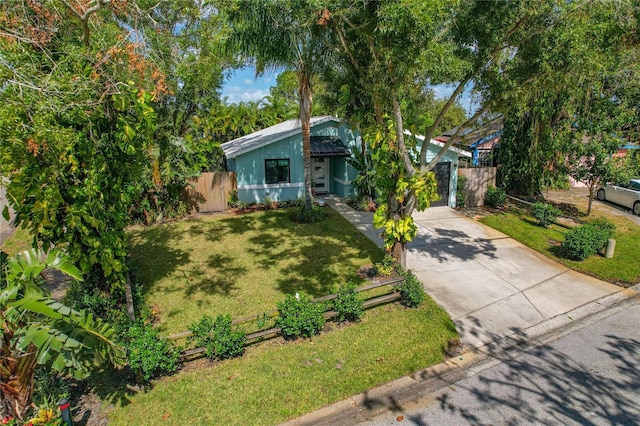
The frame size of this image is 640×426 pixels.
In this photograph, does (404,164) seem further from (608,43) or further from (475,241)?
(475,241)

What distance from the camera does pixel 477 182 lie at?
59.4ft

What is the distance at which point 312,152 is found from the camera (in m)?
17.3

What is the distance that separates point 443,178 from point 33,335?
16621mm

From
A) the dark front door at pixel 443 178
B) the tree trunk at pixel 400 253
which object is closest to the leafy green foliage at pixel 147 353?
the tree trunk at pixel 400 253

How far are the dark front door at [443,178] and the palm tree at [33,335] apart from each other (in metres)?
15.6

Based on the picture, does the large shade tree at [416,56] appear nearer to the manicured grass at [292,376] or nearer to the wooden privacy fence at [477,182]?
the manicured grass at [292,376]

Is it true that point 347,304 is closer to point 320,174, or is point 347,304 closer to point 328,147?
point 328,147

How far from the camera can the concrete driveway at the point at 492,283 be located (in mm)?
8477

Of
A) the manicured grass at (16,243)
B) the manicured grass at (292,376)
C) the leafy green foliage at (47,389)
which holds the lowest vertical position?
the manicured grass at (292,376)

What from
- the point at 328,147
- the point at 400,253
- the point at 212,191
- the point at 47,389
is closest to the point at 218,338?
the point at 47,389

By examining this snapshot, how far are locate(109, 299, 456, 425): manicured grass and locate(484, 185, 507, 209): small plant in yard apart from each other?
11358 millimetres

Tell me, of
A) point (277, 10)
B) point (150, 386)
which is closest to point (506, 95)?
point (277, 10)

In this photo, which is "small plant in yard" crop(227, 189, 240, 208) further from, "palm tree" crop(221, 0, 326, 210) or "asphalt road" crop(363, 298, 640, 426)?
"asphalt road" crop(363, 298, 640, 426)

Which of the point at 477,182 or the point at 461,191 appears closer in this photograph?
the point at 461,191
